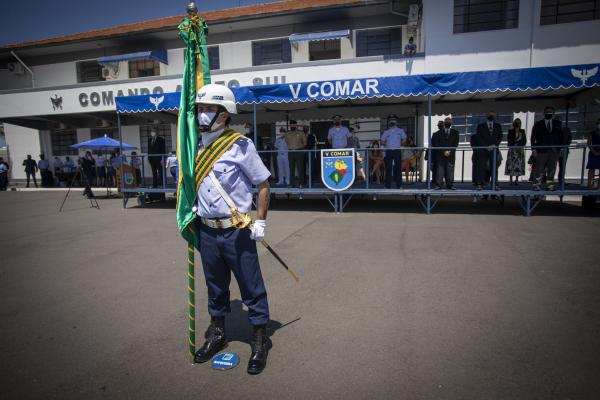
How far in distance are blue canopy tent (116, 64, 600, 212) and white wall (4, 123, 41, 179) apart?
52.7 feet

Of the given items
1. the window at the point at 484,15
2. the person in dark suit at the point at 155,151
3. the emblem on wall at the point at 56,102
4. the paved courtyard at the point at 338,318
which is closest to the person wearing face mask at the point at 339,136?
the paved courtyard at the point at 338,318

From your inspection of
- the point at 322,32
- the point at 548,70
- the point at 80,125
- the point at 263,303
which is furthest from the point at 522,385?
the point at 80,125

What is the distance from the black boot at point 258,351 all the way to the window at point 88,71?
22.5 metres

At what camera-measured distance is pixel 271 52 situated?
17812 mm

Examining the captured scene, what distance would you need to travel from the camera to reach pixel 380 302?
12.0 ft

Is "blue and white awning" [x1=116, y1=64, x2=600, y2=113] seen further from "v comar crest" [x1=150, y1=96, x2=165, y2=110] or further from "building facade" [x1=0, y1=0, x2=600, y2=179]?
"building facade" [x1=0, y1=0, x2=600, y2=179]

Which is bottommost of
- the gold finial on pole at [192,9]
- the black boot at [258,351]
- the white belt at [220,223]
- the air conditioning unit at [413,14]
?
the black boot at [258,351]

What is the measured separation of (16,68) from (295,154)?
21.2m

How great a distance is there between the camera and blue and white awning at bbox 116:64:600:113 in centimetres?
738

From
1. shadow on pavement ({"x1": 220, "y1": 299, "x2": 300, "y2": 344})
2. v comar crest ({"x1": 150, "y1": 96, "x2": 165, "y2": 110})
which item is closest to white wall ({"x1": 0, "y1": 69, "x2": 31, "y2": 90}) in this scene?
v comar crest ({"x1": 150, "y1": 96, "x2": 165, "y2": 110})

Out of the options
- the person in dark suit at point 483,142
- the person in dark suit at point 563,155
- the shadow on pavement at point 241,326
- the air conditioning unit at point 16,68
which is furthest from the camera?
the air conditioning unit at point 16,68

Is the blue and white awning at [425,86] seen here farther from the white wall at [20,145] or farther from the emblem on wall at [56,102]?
the white wall at [20,145]

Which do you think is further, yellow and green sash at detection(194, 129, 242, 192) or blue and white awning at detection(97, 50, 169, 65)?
blue and white awning at detection(97, 50, 169, 65)

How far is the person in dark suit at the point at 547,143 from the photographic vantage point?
26.9ft
